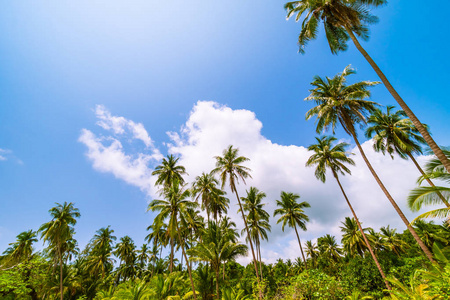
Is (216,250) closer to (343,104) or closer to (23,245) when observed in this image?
(343,104)

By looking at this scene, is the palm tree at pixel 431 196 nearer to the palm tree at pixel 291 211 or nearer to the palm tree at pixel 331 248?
the palm tree at pixel 291 211

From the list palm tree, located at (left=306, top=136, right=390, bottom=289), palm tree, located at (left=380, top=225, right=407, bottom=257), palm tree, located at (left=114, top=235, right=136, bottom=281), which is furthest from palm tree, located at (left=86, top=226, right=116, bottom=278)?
palm tree, located at (left=380, top=225, right=407, bottom=257)

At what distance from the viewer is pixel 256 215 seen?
96.2 ft

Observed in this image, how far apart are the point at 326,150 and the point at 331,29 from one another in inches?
508

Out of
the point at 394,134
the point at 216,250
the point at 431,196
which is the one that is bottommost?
the point at 431,196

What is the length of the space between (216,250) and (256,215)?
33.7 feet

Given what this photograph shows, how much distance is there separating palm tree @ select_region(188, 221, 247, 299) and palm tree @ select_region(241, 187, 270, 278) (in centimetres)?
738

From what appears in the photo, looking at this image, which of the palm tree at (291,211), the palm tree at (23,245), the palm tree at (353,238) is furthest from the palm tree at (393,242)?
the palm tree at (23,245)

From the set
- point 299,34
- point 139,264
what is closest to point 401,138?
point 299,34

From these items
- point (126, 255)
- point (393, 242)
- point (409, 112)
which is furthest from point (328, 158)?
point (126, 255)

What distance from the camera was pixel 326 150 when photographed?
72.8 ft

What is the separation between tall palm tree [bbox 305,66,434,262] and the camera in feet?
53.2

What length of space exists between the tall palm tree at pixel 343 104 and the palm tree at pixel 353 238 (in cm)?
2077

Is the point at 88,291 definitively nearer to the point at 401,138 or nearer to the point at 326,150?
the point at 326,150
